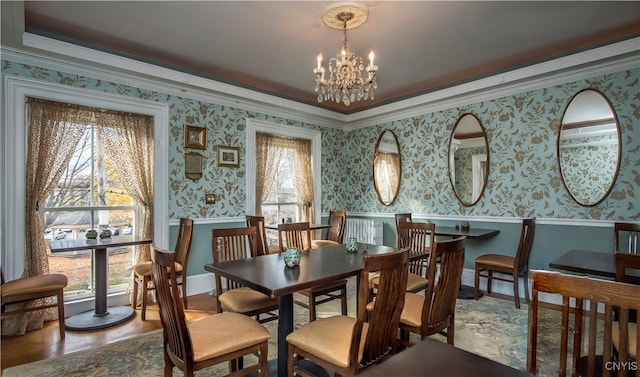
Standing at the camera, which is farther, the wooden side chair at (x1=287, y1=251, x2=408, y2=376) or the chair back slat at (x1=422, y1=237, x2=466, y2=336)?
the chair back slat at (x1=422, y1=237, x2=466, y2=336)

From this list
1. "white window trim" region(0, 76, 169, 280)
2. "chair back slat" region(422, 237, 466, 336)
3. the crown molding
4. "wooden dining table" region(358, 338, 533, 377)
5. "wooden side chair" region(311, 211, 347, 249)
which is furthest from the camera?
"wooden side chair" region(311, 211, 347, 249)

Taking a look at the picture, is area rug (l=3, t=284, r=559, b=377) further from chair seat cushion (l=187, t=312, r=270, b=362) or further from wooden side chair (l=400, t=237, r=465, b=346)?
wooden side chair (l=400, t=237, r=465, b=346)

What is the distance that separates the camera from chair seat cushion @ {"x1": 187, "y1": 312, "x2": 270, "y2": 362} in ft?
5.53

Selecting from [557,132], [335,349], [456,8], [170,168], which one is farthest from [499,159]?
[170,168]

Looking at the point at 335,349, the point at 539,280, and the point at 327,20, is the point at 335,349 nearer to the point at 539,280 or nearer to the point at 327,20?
the point at 539,280

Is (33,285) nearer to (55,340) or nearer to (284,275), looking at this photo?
(55,340)

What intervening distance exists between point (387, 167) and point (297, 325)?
10.3ft

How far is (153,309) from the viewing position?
362 cm

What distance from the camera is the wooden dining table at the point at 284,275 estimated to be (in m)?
1.86

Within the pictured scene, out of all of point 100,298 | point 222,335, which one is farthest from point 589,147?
point 100,298

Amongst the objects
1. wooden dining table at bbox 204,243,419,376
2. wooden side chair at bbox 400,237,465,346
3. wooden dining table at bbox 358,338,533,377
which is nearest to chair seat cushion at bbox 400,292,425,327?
wooden side chair at bbox 400,237,465,346

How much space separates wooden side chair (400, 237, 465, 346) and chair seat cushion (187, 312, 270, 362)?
94 centimetres

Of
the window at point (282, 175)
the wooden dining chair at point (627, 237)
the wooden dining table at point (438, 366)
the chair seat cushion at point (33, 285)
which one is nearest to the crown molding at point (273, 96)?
the window at point (282, 175)

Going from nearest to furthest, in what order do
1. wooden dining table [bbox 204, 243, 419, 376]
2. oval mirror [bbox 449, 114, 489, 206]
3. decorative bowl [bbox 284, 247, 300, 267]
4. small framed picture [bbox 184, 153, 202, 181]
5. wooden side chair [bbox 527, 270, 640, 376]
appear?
wooden side chair [bbox 527, 270, 640, 376] → wooden dining table [bbox 204, 243, 419, 376] → decorative bowl [bbox 284, 247, 300, 267] → small framed picture [bbox 184, 153, 202, 181] → oval mirror [bbox 449, 114, 489, 206]
